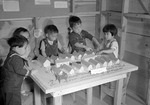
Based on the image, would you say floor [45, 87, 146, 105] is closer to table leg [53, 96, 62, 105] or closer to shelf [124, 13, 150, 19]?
table leg [53, 96, 62, 105]

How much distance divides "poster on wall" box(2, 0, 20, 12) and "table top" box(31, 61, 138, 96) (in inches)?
42.8

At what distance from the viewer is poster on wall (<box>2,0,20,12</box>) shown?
2310 mm

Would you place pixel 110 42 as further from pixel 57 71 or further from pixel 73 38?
pixel 57 71

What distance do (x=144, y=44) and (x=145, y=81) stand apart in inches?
21.5

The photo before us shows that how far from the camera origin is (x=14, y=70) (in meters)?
1.68

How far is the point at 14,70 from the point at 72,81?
1.90 ft

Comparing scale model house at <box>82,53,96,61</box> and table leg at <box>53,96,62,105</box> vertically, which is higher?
scale model house at <box>82,53,96,61</box>

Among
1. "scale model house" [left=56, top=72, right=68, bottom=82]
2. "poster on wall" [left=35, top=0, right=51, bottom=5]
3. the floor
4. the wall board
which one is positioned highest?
"poster on wall" [left=35, top=0, right=51, bottom=5]

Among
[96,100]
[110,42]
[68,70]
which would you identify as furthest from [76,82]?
[96,100]

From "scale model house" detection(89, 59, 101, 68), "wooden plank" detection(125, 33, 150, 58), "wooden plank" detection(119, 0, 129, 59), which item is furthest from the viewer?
"wooden plank" detection(119, 0, 129, 59)

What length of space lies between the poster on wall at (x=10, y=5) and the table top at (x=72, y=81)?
109 centimetres

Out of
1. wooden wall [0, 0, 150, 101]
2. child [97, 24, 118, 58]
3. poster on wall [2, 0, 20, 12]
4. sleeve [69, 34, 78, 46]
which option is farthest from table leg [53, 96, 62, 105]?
poster on wall [2, 0, 20, 12]

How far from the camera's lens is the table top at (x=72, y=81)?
1466 mm

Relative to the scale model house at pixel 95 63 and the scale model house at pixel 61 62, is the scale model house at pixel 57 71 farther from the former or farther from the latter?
the scale model house at pixel 95 63
